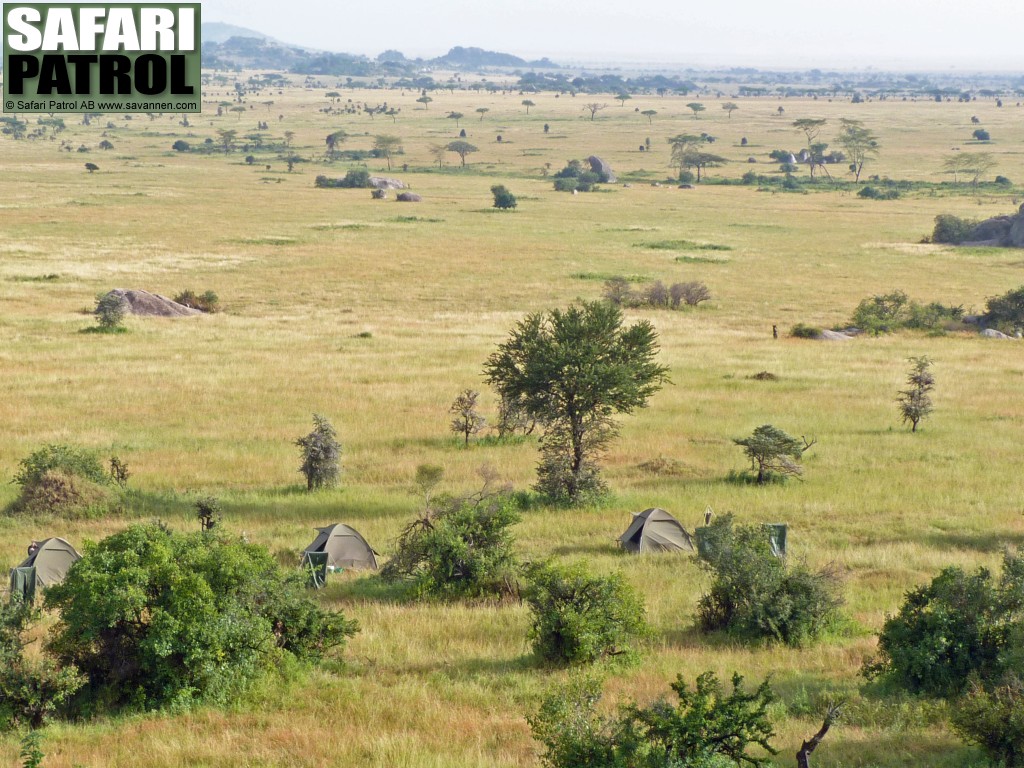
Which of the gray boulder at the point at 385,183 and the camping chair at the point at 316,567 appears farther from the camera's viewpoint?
the gray boulder at the point at 385,183

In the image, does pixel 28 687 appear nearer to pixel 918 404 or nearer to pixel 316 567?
pixel 316 567

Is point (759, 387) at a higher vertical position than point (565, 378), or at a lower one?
lower

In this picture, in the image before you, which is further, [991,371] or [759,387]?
[991,371]

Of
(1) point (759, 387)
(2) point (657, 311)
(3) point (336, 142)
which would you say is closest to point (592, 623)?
(1) point (759, 387)

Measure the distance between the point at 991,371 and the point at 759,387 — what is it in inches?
402

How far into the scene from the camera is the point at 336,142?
160125 mm

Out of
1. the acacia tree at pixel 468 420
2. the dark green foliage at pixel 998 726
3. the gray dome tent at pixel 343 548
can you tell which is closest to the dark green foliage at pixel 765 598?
the dark green foliage at pixel 998 726

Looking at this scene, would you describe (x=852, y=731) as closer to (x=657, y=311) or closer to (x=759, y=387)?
(x=759, y=387)

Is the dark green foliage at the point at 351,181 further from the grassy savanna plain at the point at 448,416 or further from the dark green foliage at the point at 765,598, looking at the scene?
the dark green foliage at the point at 765,598

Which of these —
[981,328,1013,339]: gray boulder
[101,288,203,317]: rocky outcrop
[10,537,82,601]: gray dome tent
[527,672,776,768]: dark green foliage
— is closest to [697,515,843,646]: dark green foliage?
A: [527,672,776,768]: dark green foliage

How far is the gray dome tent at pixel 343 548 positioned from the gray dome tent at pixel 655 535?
487cm

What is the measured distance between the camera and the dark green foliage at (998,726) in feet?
37.2

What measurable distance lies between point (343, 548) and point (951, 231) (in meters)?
74.3

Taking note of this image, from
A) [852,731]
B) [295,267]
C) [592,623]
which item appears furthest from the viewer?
[295,267]
